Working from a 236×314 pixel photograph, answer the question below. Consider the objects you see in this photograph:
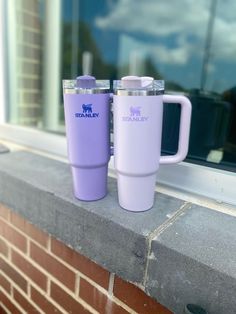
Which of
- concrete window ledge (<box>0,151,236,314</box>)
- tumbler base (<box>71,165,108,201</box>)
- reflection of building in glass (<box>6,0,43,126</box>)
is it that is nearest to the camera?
concrete window ledge (<box>0,151,236,314</box>)

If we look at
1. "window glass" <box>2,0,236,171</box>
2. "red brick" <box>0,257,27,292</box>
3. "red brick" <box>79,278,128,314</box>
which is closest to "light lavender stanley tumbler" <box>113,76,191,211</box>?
"window glass" <box>2,0,236,171</box>

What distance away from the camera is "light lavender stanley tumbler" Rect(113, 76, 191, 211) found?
17.0 inches

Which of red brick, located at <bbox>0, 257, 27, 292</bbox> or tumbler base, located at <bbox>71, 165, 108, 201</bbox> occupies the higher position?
tumbler base, located at <bbox>71, 165, 108, 201</bbox>

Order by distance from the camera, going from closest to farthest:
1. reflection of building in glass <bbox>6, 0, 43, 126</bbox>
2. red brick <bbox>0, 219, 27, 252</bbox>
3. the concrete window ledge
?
1. the concrete window ledge
2. red brick <bbox>0, 219, 27, 252</bbox>
3. reflection of building in glass <bbox>6, 0, 43, 126</bbox>

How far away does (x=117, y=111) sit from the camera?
17.7 inches

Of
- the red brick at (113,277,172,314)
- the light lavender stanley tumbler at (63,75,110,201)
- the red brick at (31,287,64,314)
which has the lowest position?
the red brick at (31,287,64,314)

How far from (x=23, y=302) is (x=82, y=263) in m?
0.34

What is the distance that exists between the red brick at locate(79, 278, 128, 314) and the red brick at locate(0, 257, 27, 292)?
25 centimetres

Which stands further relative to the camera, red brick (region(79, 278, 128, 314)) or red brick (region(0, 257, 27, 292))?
red brick (region(0, 257, 27, 292))

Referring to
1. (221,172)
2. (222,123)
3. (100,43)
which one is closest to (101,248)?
(221,172)

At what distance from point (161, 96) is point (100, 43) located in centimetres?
221

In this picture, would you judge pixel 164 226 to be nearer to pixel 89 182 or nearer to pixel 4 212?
pixel 89 182

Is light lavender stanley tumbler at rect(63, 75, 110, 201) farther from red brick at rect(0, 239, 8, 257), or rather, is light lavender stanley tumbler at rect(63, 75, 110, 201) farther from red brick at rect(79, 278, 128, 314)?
red brick at rect(0, 239, 8, 257)

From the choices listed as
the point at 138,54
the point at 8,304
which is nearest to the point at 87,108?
the point at 8,304
